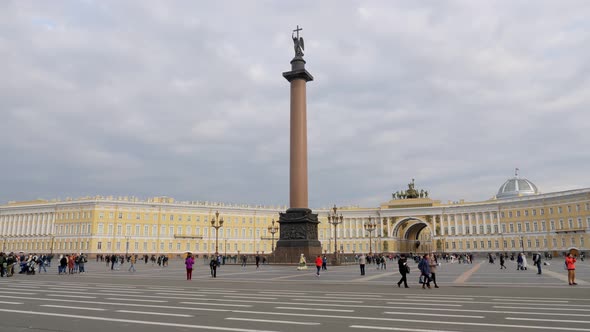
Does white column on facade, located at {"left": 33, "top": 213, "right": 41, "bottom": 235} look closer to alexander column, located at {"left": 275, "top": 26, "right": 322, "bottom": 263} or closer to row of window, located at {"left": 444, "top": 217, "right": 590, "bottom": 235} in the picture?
alexander column, located at {"left": 275, "top": 26, "right": 322, "bottom": 263}

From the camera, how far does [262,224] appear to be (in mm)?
113938

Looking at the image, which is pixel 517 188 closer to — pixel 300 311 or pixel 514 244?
pixel 514 244

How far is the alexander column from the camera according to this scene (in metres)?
43.8

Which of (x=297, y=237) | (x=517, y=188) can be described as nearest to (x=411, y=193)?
(x=517, y=188)

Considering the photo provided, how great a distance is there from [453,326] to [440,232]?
113350 mm

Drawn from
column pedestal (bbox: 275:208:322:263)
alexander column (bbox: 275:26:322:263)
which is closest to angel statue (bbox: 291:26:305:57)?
alexander column (bbox: 275:26:322:263)

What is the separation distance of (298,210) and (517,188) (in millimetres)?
90414

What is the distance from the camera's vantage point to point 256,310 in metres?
12.6

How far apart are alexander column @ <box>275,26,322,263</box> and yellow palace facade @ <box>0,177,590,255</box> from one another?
43033 millimetres

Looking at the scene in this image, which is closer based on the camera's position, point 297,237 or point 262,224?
point 297,237

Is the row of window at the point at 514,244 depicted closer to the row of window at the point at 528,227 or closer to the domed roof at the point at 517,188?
the row of window at the point at 528,227

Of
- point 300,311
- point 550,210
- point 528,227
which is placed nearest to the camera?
point 300,311

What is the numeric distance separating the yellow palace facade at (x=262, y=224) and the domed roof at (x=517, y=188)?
0.28m

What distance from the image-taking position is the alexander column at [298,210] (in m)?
43.8
